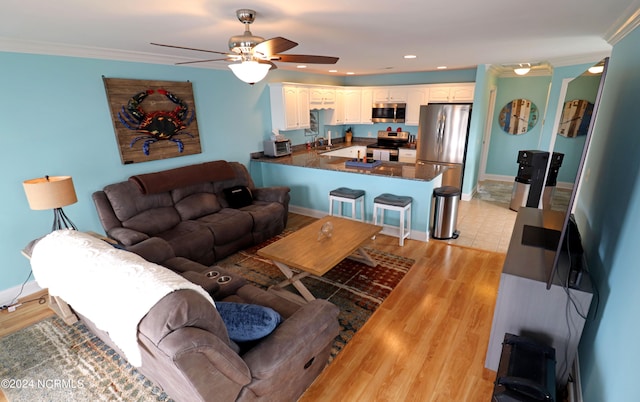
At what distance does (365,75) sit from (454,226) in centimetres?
432

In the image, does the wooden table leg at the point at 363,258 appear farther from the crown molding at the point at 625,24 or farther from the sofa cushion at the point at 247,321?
the crown molding at the point at 625,24

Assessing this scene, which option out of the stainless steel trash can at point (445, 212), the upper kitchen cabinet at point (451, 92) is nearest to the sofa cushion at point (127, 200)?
the stainless steel trash can at point (445, 212)

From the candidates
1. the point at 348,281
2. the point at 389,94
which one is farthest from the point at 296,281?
the point at 389,94

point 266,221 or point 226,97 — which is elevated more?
point 226,97

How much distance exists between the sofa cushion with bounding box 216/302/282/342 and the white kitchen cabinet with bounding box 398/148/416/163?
5.15m

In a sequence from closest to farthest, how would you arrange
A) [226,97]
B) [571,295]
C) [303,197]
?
[571,295] → [226,97] → [303,197]

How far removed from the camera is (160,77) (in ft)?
12.8

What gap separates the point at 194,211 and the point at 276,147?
1939 millimetres

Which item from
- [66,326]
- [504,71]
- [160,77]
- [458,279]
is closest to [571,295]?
[458,279]

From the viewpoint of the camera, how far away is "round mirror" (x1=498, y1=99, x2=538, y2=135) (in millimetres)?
6320

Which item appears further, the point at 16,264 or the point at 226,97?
the point at 226,97

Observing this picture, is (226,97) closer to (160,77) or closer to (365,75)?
(160,77)

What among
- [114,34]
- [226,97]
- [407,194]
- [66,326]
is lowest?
[66,326]

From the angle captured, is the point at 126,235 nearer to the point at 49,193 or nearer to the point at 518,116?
the point at 49,193
